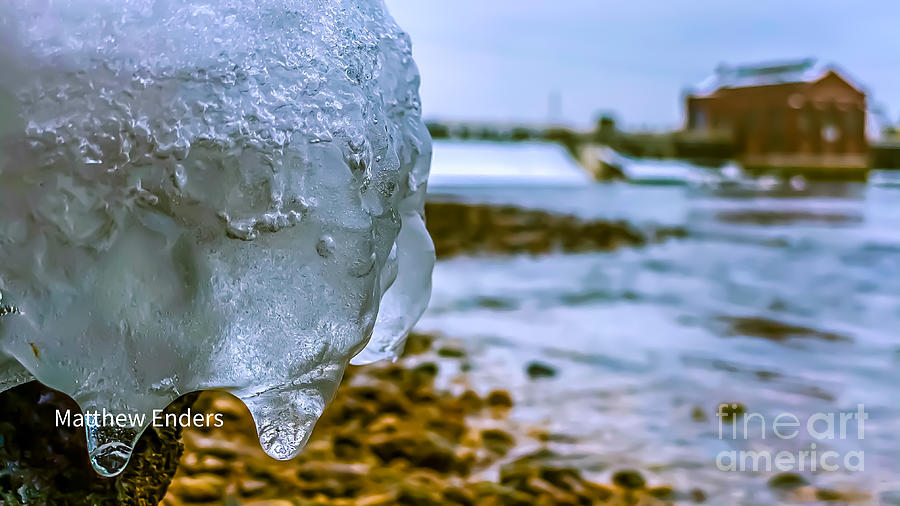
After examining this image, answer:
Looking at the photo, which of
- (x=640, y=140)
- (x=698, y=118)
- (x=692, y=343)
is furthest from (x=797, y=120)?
(x=692, y=343)

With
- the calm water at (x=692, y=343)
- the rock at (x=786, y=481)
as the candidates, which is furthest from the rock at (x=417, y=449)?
the rock at (x=786, y=481)

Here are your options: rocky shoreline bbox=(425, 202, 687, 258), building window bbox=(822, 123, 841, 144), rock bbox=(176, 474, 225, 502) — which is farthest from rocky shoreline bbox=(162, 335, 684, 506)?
building window bbox=(822, 123, 841, 144)

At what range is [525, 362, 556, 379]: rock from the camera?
164cm

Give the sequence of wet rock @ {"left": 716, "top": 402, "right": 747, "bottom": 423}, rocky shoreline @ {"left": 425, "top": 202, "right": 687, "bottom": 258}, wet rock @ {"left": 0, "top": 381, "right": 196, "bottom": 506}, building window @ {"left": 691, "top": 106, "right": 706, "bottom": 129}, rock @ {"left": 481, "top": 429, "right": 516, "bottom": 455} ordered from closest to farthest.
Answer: wet rock @ {"left": 0, "top": 381, "right": 196, "bottom": 506}
rock @ {"left": 481, "top": 429, "right": 516, "bottom": 455}
wet rock @ {"left": 716, "top": 402, "right": 747, "bottom": 423}
rocky shoreline @ {"left": 425, "top": 202, "right": 687, "bottom": 258}
building window @ {"left": 691, "top": 106, "right": 706, "bottom": 129}

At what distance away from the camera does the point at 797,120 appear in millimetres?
11852

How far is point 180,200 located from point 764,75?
1382cm

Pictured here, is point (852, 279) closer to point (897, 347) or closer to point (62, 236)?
point (897, 347)

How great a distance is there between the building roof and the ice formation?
42.3 ft

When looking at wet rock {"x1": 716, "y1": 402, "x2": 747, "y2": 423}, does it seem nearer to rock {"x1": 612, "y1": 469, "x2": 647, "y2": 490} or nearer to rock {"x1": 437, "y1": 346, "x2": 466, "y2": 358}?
rock {"x1": 612, "y1": 469, "x2": 647, "y2": 490}

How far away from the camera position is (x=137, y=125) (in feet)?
1.36

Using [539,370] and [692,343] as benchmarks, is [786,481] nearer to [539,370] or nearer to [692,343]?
[539,370]

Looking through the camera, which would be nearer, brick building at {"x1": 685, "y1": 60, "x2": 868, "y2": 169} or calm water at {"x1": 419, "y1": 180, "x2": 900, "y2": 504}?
calm water at {"x1": 419, "y1": 180, "x2": 900, "y2": 504}

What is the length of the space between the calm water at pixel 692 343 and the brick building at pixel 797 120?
8.01 m

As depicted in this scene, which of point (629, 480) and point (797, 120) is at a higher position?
point (629, 480)
